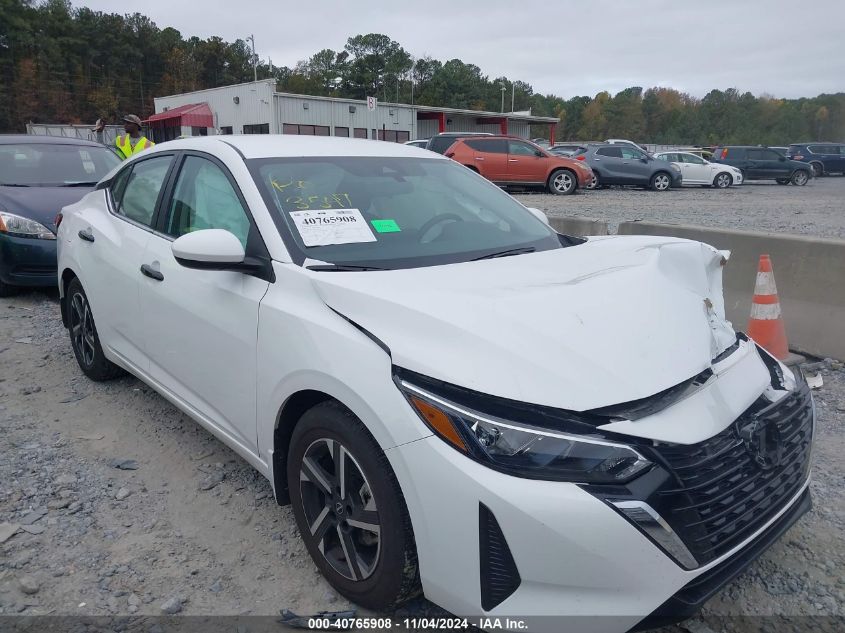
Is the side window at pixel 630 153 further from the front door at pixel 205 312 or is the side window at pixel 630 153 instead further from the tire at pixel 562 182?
the front door at pixel 205 312

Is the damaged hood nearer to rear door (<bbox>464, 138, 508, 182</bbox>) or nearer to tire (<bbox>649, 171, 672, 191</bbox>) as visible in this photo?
rear door (<bbox>464, 138, 508, 182</bbox>)

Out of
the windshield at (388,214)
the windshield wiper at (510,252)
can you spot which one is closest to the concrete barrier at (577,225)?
the windshield at (388,214)

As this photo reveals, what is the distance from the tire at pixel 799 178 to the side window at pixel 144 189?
1161 inches

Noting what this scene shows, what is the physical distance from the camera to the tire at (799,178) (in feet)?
90.6

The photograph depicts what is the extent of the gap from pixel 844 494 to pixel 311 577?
2482mm

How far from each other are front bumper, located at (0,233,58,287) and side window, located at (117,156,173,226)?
2.92 meters

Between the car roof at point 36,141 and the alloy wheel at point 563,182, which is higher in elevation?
the car roof at point 36,141

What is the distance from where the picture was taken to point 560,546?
176 centimetres

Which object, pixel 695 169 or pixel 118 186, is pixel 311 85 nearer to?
pixel 695 169

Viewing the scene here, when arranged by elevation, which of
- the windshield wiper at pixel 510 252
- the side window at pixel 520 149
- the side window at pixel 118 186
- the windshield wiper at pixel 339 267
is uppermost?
the side window at pixel 520 149

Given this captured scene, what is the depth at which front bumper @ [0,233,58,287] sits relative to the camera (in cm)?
636

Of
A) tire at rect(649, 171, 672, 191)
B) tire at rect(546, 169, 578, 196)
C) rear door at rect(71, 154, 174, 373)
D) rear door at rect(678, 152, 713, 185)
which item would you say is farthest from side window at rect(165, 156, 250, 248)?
rear door at rect(678, 152, 713, 185)

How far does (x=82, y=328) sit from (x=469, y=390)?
3.56 meters

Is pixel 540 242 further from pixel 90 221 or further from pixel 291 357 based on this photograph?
pixel 90 221
